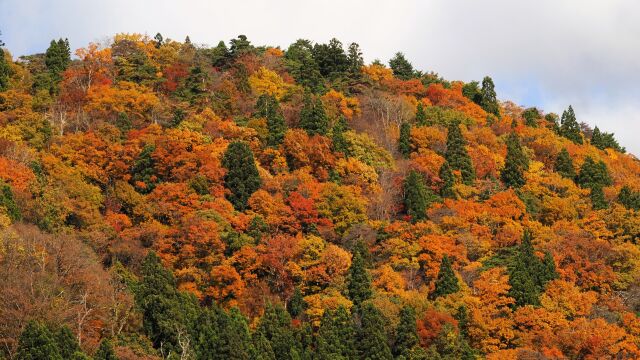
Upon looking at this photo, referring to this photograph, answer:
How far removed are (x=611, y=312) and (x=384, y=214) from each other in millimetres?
20089

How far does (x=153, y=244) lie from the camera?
70.5m

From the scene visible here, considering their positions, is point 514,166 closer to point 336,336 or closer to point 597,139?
point 597,139

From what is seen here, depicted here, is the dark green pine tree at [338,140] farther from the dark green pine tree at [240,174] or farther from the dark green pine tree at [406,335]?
the dark green pine tree at [406,335]

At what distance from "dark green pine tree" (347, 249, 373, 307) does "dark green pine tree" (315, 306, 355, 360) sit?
2888 millimetres

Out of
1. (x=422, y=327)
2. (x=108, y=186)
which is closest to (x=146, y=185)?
(x=108, y=186)

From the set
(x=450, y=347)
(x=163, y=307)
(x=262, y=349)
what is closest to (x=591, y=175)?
(x=450, y=347)

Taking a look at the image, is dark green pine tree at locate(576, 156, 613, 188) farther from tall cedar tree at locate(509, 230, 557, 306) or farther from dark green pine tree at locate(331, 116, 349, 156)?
dark green pine tree at locate(331, 116, 349, 156)

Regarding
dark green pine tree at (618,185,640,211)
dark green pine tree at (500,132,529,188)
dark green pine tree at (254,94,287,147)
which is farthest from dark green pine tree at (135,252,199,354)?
dark green pine tree at (618,185,640,211)

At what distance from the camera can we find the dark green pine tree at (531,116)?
4126 inches

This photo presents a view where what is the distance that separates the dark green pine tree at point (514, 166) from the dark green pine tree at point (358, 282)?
2310 centimetres

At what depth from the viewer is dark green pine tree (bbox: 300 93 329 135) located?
287 feet

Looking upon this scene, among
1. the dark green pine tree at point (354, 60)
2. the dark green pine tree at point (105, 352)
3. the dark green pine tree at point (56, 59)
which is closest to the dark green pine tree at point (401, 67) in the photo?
the dark green pine tree at point (354, 60)

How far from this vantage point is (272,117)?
286 feet

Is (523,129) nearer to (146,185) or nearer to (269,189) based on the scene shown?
(269,189)
